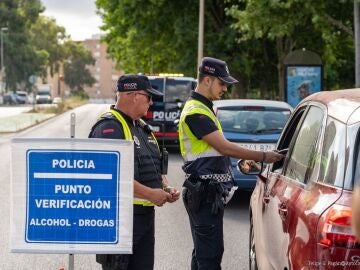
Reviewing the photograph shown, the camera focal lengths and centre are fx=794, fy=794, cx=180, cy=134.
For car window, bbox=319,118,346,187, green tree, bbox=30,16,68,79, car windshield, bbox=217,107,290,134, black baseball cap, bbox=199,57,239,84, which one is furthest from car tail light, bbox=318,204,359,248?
green tree, bbox=30,16,68,79

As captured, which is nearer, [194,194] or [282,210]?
[282,210]

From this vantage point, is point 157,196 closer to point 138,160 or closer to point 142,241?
point 138,160

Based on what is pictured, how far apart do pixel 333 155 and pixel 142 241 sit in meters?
1.47

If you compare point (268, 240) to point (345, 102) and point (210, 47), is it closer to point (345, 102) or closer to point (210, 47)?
point (345, 102)

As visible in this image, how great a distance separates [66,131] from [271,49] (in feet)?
35.6

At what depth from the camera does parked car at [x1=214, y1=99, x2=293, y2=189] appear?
433 inches

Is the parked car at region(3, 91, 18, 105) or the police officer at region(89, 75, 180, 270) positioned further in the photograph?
the parked car at region(3, 91, 18, 105)

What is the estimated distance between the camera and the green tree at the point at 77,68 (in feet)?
496

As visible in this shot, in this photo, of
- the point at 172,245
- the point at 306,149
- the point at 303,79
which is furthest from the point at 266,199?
the point at 303,79

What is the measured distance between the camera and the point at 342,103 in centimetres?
419

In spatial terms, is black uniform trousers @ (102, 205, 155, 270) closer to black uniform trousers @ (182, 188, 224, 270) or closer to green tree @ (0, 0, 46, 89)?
black uniform trousers @ (182, 188, 224, 270)

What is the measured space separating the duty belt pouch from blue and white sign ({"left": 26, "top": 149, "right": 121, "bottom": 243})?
860 millimetres

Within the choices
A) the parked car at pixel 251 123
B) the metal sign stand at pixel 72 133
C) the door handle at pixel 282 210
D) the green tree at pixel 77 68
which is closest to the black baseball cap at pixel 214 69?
the metal sign stand at pixel 72 133

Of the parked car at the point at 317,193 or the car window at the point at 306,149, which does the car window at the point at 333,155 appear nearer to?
the parked car at the point at 317,193
